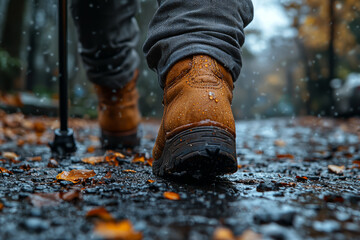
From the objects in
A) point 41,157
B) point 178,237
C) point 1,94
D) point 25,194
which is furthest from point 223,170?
point 1,94

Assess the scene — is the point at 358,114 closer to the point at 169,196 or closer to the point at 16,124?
the point at 16,124

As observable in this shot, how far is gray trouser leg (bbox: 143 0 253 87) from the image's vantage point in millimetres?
1248

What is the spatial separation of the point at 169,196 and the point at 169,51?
590mm

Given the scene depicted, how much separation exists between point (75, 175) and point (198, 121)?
590 millimetres

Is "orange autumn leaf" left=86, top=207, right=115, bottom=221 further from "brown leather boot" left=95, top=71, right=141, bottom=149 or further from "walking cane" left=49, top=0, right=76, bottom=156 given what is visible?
"brown leather boot" left=95, top=71, right=141, bottom=149

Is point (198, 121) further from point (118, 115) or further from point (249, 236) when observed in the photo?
point (118, 115)

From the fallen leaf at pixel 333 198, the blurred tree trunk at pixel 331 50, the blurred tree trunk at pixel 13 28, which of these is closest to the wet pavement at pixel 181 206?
the fallen leaf at pixel 333 198

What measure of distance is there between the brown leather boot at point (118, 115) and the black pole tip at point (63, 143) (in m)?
0.36

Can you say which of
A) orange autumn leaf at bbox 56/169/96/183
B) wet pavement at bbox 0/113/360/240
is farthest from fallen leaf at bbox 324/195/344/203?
orange autumn leaf at bbox 56/169/96/183

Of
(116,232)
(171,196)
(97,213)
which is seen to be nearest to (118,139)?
(171,196)

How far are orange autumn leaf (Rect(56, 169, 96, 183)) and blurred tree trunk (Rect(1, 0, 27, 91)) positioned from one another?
8.25 m

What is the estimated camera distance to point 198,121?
1149 millimetres

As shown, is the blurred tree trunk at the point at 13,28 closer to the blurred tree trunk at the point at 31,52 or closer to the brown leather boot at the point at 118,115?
the blurred tree trunk at the point at 31,52

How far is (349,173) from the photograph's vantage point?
1.72 metres
